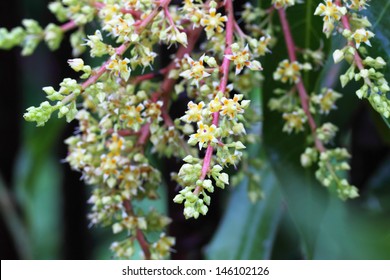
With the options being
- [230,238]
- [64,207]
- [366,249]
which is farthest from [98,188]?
[64,207]

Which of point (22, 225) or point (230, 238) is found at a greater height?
point (230, 238)

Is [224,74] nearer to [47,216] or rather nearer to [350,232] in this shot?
[350,232]

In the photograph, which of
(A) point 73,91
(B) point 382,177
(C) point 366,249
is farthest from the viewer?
(B) point 382,177

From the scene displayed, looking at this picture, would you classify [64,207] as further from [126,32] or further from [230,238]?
A: [126,32]

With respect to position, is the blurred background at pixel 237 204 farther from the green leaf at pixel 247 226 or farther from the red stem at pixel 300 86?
the red stem at pixel 300 86

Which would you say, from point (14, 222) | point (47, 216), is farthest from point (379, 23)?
point (47, 216)

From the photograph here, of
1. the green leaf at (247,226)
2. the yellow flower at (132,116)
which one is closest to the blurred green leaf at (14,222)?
the green leaf at (247,226)
